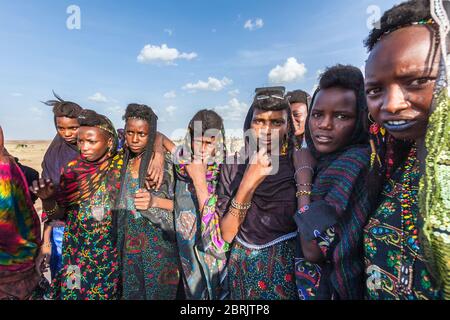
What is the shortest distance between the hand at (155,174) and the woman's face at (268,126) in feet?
3.63

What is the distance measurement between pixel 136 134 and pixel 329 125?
1901 mm

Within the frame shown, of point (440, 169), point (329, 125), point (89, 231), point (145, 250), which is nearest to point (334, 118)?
point (329, 125)

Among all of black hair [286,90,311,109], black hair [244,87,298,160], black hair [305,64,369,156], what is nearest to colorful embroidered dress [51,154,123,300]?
black hair [244,87,298,160]

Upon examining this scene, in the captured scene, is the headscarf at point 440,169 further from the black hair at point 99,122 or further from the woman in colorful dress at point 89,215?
the black hair at point 99,122

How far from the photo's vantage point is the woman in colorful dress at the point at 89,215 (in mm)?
2420

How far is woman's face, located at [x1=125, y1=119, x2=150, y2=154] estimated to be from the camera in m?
2.58

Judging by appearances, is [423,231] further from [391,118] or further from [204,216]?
[204,216]

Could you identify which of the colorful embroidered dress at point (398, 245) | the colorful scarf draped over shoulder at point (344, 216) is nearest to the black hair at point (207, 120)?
the colorful scarf draped over shoulder at point (344, 216)

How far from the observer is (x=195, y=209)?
2377 mm

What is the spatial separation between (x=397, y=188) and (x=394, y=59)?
527mm

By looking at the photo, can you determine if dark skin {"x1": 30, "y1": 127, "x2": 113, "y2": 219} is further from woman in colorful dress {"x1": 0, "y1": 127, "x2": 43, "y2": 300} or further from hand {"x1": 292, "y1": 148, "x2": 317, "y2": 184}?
hand {"x1": 292, "y1": 148, "x2": 317, "y2": 184}

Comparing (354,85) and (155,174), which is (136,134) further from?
(354,85)

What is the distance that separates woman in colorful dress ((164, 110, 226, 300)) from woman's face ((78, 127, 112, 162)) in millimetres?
729
